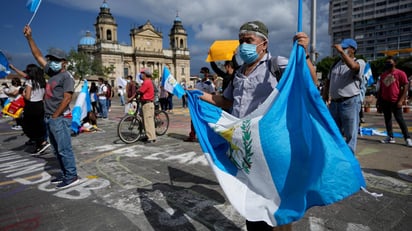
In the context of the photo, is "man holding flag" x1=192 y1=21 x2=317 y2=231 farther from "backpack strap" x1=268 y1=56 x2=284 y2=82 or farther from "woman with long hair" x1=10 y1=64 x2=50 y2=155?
"woman with long hair" x1=10 y1=64 x2=50 y2=155

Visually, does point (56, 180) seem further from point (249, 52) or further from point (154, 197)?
point (249, 52)

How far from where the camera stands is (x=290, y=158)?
178 cm

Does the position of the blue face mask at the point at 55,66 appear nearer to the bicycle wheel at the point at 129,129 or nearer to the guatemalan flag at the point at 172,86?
the guatemalan flag at the point at 172,86

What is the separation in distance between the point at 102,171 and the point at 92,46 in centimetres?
8526

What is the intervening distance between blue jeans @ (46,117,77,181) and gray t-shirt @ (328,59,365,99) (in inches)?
157

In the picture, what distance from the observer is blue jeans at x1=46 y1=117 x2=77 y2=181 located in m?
3.75

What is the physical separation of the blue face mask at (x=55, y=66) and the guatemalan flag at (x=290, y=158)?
121 inches

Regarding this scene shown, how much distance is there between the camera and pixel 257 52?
2145 millimetres

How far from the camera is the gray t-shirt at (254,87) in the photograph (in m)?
2.08

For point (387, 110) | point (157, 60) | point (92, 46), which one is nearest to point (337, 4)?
point (157, 60)

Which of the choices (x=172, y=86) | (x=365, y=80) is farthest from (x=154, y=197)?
(x=365, y=80)

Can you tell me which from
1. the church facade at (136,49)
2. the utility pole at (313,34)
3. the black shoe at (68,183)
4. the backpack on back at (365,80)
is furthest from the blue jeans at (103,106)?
the church facade at (136,49)

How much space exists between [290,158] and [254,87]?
0.65m

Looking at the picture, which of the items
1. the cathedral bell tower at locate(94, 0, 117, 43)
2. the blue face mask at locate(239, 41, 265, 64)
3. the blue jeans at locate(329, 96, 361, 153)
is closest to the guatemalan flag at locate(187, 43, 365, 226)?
the blue face mask at locate(239, 41, 265, 64)
